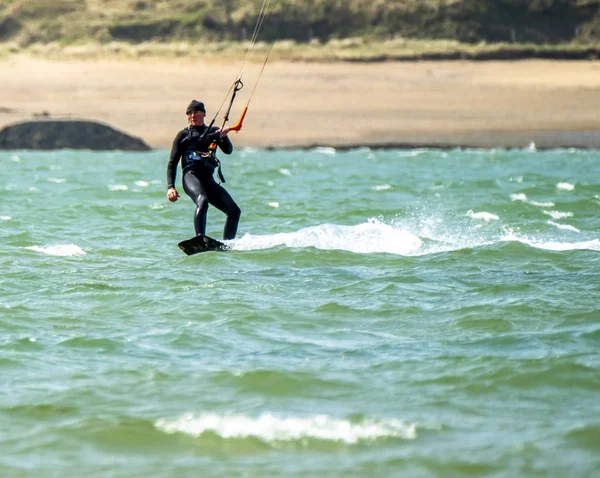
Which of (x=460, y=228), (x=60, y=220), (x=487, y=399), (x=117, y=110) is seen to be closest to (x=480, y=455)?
(x=487, y=399)

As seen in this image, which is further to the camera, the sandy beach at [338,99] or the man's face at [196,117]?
the sandy beach at [338,99]

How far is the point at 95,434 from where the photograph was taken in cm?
745

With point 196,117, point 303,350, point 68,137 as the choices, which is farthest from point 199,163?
point 68,137

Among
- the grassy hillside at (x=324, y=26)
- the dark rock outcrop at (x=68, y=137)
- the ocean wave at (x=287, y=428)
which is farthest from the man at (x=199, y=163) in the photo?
the grassy hillside at (x=324, y=26)

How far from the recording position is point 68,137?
168 feet

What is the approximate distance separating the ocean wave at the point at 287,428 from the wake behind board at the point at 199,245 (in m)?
6.37

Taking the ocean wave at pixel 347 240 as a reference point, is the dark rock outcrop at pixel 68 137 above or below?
below

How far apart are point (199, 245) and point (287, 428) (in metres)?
6.76

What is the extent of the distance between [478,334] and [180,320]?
97.6 inches

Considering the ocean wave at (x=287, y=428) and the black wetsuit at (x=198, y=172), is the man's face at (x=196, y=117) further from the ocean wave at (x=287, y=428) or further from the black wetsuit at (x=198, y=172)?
the ocean wave at (x=287, y=428)

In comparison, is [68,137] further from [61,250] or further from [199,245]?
[199,245]

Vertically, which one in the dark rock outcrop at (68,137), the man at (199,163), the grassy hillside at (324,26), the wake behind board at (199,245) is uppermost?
the man at (199,163)

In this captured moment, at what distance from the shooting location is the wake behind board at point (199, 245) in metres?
14.0

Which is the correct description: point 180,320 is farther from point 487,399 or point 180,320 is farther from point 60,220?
point 60,220
